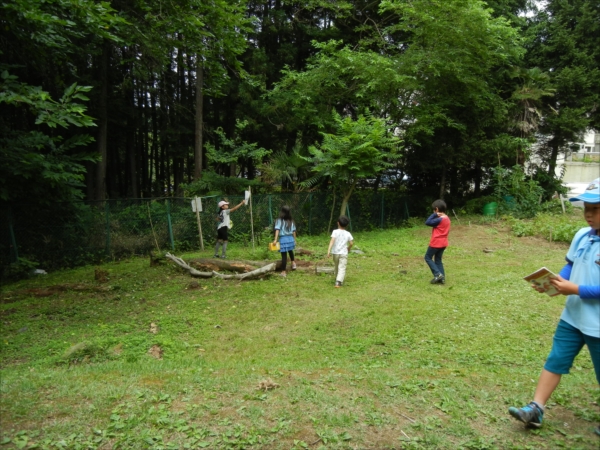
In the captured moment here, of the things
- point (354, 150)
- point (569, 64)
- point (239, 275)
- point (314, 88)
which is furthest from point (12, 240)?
point (569, 64)

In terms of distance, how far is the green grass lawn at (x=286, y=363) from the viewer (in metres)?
2.99

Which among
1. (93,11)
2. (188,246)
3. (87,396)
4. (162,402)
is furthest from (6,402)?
(188,246)

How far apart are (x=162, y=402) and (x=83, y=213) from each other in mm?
9546

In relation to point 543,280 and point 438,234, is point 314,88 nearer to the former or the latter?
point 438,234

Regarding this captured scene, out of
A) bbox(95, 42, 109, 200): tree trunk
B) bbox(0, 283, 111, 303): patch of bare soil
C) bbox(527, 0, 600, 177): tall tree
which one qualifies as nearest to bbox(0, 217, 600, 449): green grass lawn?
bbox(0, 283, 111, 303): patch of bare soil

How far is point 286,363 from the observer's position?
468 centimetres

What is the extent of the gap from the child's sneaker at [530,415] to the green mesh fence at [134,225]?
31.6 ft

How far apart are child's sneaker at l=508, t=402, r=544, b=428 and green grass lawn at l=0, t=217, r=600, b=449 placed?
9 cm

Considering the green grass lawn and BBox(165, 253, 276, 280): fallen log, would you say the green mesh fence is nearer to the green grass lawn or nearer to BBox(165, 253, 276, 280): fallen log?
the green grass lawn

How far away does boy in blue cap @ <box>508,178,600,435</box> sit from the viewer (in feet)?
9.25

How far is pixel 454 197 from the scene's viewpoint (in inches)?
A: 821

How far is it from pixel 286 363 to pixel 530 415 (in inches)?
99.2

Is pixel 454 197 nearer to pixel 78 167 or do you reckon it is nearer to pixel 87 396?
pixel 78 167

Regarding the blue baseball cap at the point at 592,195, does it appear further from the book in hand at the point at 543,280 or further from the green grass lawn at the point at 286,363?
the green grass lawn at the point at 286,363
